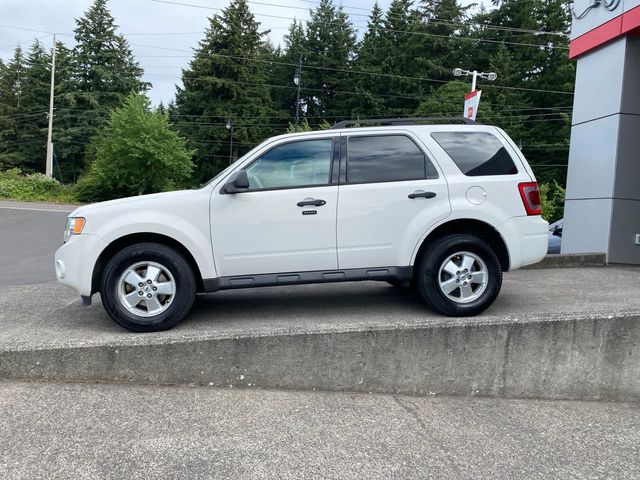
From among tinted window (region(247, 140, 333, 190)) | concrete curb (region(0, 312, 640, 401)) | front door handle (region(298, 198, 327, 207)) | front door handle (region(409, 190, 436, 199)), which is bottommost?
concrete curb (region(0, 312, 640, 401))

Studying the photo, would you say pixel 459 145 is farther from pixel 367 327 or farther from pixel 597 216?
pixel 597 216

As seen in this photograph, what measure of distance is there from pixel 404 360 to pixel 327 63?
5645 centimetres

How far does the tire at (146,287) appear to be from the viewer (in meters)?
4.50

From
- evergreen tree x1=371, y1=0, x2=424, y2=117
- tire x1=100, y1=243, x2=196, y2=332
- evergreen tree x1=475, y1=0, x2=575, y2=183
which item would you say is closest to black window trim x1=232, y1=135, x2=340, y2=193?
tire x1=100, y1=243, x2=196, y2=332

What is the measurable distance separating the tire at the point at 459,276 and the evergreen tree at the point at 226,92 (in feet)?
161

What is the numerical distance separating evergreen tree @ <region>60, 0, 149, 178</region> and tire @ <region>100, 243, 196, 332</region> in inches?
2086

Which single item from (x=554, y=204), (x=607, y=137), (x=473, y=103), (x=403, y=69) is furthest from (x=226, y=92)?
(x=607, y=137)

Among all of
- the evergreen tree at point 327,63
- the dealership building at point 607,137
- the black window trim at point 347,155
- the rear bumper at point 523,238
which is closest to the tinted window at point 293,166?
the black window trim at point 347,155

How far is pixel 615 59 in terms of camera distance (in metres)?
8.23

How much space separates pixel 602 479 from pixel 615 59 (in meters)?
7.20

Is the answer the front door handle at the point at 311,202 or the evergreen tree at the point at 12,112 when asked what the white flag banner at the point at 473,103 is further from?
the evergreen tree at the point at 12,112

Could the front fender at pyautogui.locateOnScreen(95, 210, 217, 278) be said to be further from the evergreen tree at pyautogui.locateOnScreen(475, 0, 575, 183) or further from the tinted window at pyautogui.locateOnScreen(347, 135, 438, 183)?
the evergreen tree at pyautogui.locateOnScreen(475, 0, 575, 183)

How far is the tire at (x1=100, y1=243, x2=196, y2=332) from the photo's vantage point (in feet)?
14.8

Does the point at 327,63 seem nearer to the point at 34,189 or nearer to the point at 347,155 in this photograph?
the point at 34,189
